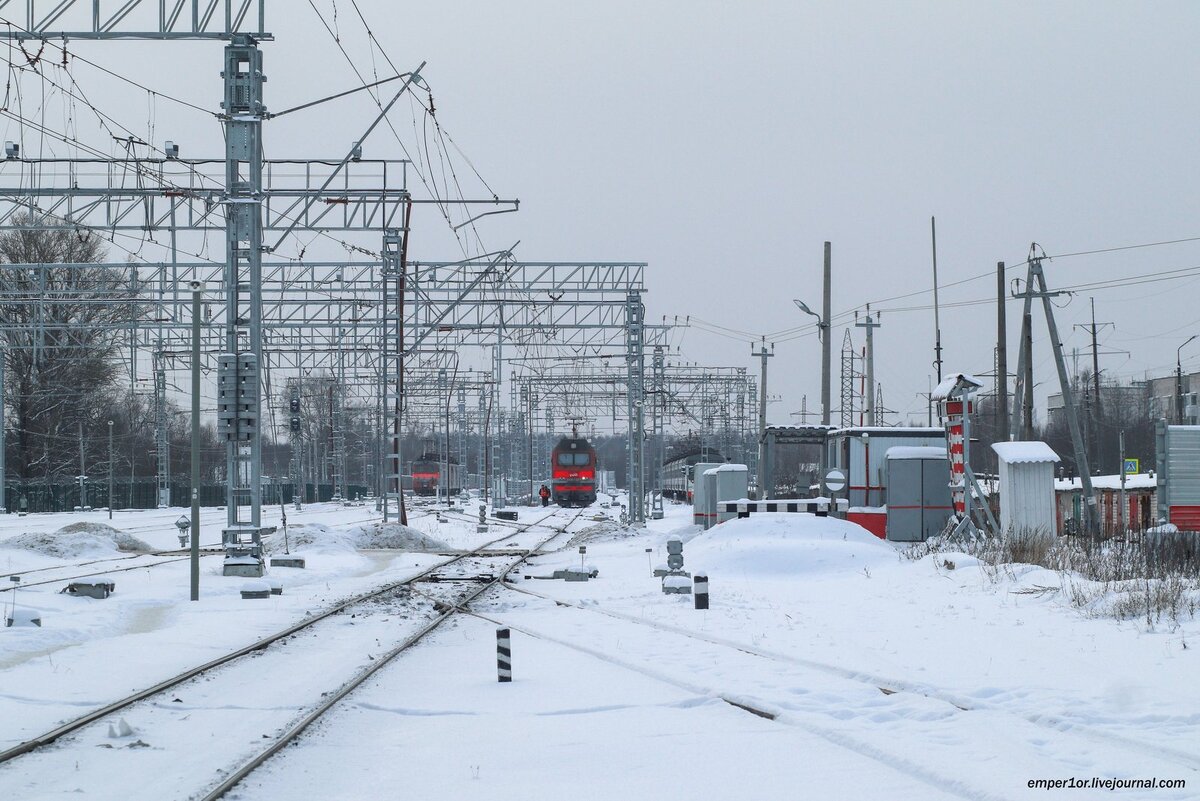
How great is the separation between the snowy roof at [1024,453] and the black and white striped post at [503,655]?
650 inches

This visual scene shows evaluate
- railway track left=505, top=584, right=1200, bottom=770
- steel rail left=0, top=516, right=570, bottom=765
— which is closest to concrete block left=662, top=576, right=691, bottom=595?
railway track left=505, top=584, right=1200, bottom=770

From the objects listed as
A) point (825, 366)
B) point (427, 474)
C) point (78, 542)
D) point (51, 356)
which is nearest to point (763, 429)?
point (825, 366)

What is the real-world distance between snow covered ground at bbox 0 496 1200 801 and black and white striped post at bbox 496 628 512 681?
15 centimetres

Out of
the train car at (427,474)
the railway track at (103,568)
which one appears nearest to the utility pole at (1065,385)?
the railway track at (103,568)

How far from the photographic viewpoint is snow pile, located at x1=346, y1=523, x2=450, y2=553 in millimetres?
35719

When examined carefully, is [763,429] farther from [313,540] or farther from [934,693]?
[934,693]

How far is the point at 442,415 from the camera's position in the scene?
8425cm

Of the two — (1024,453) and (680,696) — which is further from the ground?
(1024,453)

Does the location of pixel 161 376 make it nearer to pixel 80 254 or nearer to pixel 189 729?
pixel 80 254

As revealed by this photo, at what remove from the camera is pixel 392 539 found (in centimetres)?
3606

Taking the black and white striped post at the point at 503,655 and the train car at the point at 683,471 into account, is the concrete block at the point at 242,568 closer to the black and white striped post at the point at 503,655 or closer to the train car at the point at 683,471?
the black and white striped post at the point at 503,655

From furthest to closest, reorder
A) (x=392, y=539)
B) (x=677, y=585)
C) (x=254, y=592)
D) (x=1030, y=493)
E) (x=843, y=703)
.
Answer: (x=392, y=539)
(x=1030, y=493)
(x=254, y=592)
(x=677, y=585)
(x=843, y=703)

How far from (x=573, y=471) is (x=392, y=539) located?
37135mm

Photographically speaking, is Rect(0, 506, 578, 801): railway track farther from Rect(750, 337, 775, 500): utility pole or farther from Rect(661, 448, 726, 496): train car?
Rect(661, 448, 726, 496): train car
